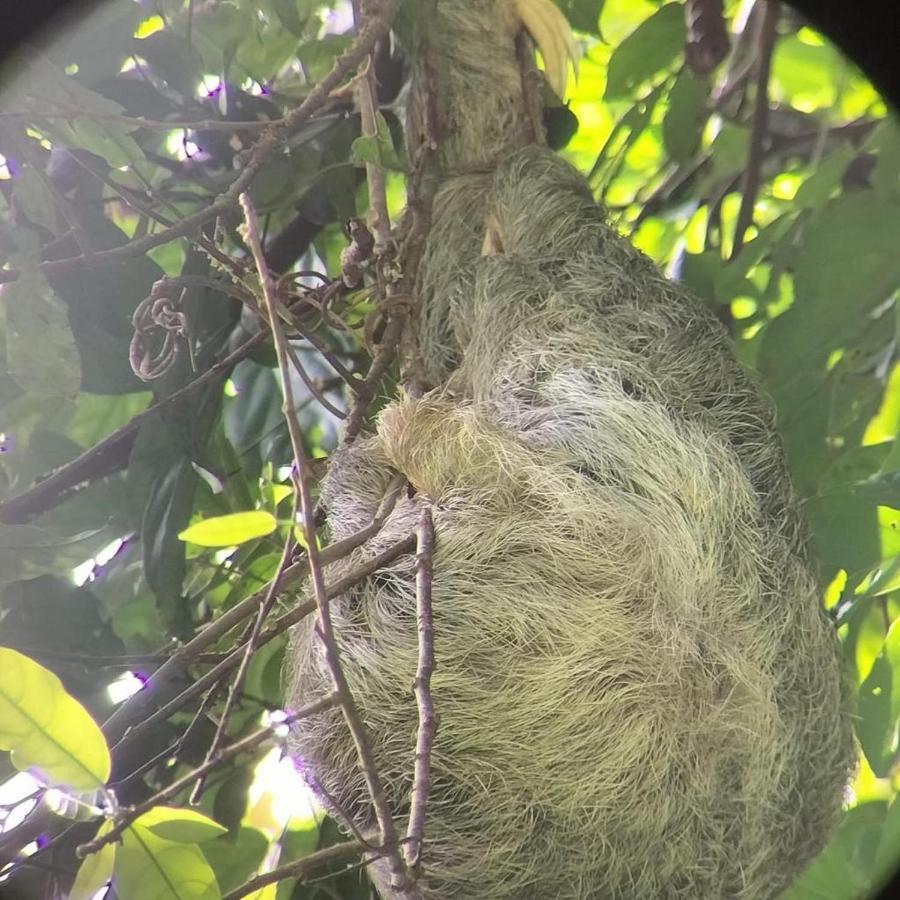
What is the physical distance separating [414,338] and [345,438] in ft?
0.68

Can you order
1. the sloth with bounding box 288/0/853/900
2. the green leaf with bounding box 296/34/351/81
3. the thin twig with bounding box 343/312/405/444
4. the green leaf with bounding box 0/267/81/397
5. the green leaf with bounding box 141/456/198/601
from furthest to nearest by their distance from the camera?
1. the green leaf with bounding box 296/34/351/81
2. the green leaf with bounding box 141/456/198/601
3. the thin twig with bounding box 343/312/405/444
4. the green leaf with bounding box 0/267/81/397
5. the sloth with bounding box 288/0/853/900

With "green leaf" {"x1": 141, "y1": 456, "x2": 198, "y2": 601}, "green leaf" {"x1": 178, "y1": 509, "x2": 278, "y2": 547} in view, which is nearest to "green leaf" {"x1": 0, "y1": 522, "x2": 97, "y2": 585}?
"green leaf" {"x1": 141, "y1": 456, "x2": 198, "y2": 601}

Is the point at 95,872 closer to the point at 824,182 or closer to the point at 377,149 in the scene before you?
the point at 377,149

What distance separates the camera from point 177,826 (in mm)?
917

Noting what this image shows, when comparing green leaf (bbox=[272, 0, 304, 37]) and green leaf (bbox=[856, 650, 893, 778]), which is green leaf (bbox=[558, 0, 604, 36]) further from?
green leaf (bbox=[856, 650, 893, 778])

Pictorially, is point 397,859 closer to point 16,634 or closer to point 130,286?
point 16,634

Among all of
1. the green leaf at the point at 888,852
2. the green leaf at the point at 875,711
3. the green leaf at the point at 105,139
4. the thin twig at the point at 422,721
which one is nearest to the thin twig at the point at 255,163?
the green leaf at the point at 105,139

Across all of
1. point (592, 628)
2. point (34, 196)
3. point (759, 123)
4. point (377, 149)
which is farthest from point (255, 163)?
point (759, 123)

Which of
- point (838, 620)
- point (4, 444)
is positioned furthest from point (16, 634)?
point (838, 620)

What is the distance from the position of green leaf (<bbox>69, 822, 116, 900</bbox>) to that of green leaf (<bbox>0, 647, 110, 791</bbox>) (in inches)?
2.5

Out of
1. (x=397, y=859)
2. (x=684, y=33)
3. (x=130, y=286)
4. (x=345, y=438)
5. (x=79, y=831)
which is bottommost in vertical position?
(x=79, y=831)

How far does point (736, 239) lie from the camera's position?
1777 mm

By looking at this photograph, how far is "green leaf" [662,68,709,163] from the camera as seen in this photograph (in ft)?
5.84

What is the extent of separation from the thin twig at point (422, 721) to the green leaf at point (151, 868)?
21 centimetres
